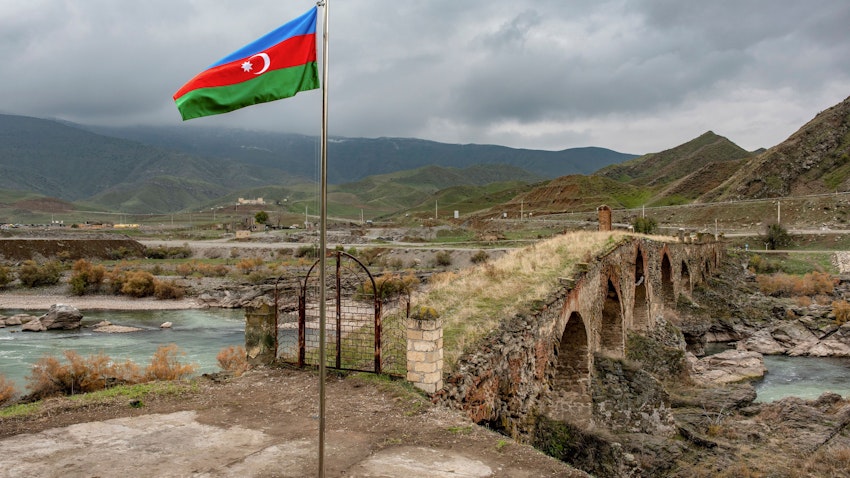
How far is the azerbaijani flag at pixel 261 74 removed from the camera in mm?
5410

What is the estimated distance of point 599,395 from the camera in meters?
15.7

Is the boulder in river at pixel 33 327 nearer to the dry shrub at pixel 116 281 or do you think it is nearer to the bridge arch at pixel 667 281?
the dry shrub at pixel 116 281

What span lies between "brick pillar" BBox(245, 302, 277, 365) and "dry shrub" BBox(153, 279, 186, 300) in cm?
3597

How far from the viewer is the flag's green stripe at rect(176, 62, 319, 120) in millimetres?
5453

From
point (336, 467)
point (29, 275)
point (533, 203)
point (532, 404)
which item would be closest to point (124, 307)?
point (29, 275)

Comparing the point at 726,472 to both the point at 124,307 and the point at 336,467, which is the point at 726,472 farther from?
the point at 124,307

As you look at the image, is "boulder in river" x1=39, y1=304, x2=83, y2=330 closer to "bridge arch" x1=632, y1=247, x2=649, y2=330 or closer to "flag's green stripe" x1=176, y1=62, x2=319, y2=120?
"bridge arch" x1=632, y1=247, x2=649, y2=330

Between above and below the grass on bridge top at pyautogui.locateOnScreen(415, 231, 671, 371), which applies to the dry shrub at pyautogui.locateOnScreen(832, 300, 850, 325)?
below

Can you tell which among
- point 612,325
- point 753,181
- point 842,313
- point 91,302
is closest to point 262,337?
point 612,325

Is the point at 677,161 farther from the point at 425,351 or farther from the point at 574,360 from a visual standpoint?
the point at 425,351

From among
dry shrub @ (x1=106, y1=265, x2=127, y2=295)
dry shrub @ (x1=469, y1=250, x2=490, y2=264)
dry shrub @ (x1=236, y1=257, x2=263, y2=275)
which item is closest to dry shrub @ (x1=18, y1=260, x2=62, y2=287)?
dry shrub @ (x1=106, y1=265, x2=127, y2=295)

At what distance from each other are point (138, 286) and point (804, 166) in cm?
7858

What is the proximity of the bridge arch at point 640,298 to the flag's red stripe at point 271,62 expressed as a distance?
1922 cm

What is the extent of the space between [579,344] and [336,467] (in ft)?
34.4
